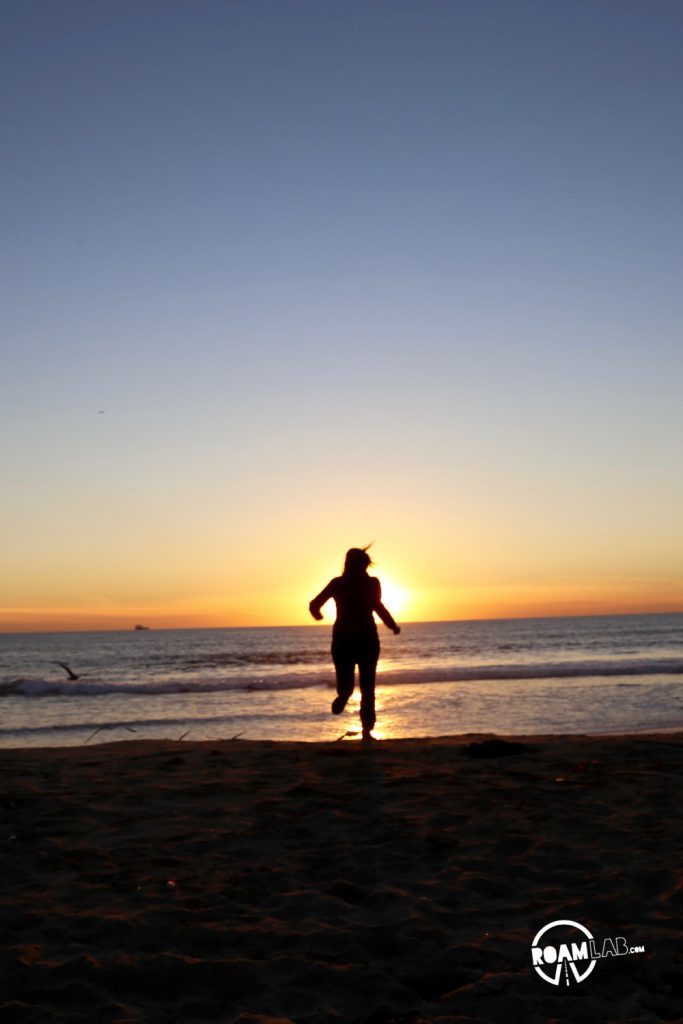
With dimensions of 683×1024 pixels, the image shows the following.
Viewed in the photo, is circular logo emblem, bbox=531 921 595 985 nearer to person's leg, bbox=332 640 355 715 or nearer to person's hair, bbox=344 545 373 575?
person's leg, bbox=332 640 355 715

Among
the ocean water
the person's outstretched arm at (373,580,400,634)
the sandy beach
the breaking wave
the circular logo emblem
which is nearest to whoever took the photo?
the sandy beach

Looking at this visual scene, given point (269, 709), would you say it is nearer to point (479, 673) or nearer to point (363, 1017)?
point (479, 673)

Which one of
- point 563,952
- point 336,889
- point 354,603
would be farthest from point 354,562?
point 563,952

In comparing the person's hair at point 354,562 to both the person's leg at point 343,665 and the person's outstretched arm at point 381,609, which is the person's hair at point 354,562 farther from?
the person's leg at point 343,665

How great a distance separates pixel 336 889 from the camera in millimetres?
4160

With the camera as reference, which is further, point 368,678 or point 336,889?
point 368,678

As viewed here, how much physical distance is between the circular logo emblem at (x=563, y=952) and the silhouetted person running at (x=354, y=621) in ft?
16.4

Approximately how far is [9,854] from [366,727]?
14.5 ft

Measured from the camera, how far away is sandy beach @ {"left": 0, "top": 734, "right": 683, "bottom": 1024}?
306cm

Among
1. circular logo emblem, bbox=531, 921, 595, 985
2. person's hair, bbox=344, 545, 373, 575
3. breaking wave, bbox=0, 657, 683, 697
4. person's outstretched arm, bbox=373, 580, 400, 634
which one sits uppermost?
person's hair, bbox=344, 545, 373, 575

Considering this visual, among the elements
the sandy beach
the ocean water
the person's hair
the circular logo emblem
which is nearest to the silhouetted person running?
the person's hair

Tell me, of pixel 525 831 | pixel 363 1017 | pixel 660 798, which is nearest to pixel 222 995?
pixel 363 1017

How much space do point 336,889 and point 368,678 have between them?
454 centimetres

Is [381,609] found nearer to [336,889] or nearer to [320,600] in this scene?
[320,600]
